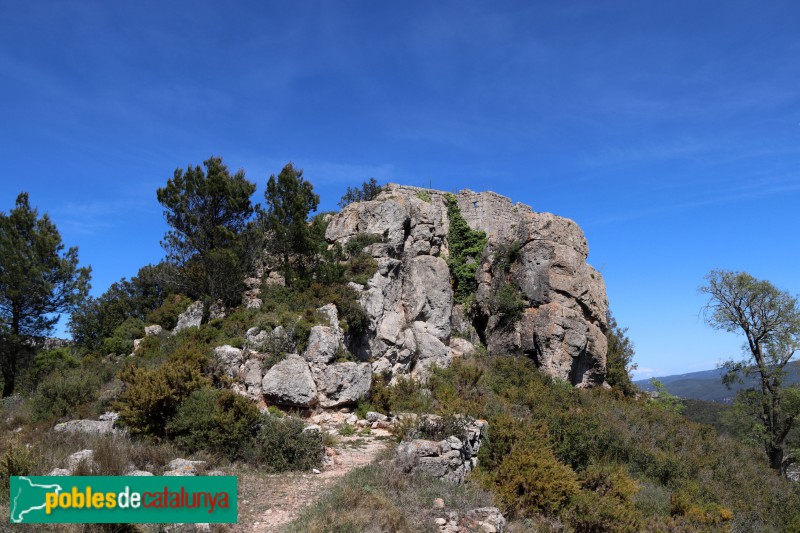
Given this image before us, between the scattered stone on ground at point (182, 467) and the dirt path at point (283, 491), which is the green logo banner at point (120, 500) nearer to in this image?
the dirt path at point (283, 491)

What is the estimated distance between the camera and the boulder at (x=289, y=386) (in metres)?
13.8

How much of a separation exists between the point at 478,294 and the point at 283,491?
17.4 metres

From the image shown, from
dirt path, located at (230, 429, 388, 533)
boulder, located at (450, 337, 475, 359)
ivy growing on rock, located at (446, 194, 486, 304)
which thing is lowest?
dirt path, located at (230, 429, 388, 533)

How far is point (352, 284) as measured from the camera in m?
19.1

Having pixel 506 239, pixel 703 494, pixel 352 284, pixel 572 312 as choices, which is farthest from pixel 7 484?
pixel 506 239

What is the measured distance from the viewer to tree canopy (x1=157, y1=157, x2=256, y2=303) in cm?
1922

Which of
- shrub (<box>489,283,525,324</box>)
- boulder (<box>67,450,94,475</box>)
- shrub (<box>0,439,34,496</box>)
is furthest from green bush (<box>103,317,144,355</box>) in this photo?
shrub (<box>489,283,525,324</box>)

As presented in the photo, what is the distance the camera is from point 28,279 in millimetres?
19156

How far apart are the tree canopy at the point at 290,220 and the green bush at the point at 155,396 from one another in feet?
26.7

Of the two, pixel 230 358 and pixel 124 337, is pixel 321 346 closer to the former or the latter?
pixel 230 358

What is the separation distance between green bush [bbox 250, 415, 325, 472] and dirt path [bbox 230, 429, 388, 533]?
1.13ft

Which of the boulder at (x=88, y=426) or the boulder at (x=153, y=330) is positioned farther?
the boulder at (x=153, y=330)

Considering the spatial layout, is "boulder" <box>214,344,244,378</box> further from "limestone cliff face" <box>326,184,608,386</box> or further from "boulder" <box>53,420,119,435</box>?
"limestone cliff face" <box>326,184,608,386</box>

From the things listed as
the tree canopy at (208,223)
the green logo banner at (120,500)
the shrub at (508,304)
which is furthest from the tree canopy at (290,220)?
the green logo banner at (120,500)
